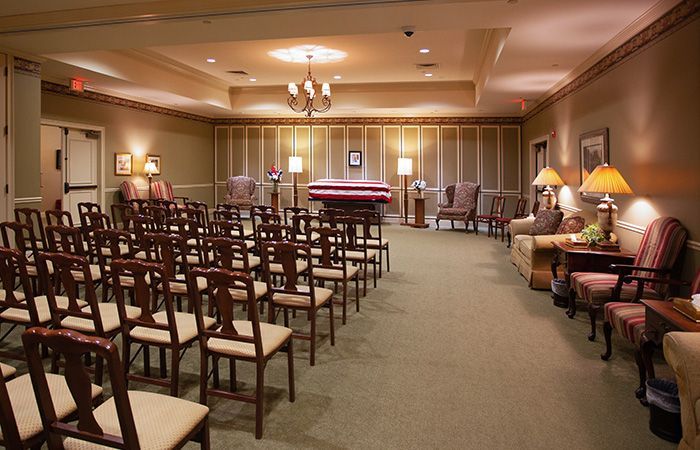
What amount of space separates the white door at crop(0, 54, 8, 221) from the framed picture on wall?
26.9 feet

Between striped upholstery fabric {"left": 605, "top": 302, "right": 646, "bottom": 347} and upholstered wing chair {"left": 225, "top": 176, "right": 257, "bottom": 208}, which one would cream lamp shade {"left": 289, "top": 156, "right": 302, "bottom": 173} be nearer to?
upholstered wing chair {"left": 225, "top": 176, "right": 257, "bottom": 208}

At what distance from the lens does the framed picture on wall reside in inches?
513

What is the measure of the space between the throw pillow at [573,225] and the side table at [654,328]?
3083 mm

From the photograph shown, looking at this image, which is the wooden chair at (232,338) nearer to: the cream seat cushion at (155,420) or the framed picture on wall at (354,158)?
the cream seat cushion at (155,420)

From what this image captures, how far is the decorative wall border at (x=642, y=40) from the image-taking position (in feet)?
12.4

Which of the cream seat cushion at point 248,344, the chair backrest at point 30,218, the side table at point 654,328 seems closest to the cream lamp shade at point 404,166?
the chair backrest at point 30,218

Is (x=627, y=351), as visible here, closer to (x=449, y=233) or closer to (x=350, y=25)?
(x=350, y=25)

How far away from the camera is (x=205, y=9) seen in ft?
15.8

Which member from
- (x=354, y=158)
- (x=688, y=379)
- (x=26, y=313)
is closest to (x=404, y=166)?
(x=354, y=158)

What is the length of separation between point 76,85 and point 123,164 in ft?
7.37

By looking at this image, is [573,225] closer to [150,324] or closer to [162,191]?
[150,324]

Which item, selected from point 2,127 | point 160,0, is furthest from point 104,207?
point 160,0

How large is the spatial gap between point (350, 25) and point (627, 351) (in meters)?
3.89

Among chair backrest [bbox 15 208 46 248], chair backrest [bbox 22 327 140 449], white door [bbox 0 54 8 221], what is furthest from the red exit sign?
chair backrest [bbox 22 327 140 449]
